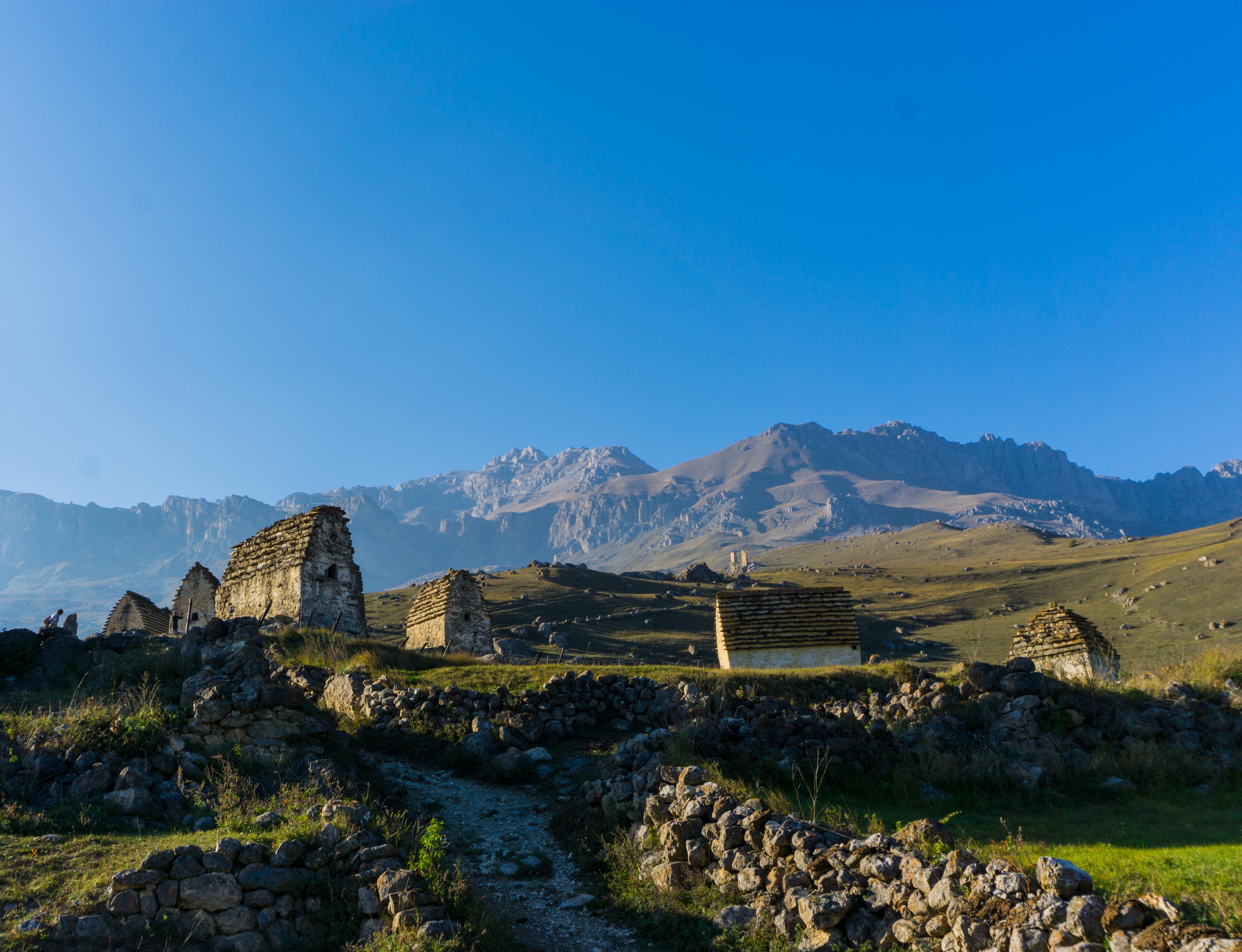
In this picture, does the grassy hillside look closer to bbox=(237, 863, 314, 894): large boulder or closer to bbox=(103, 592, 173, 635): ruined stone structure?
bbox=(103, 592, 173, 635): ruined stone structure

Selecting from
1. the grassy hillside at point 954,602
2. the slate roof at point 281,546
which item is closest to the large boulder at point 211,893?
the slate roof at point 281,546

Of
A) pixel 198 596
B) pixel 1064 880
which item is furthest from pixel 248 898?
pixel 198 596

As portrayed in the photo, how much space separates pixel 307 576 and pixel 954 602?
9020 cm

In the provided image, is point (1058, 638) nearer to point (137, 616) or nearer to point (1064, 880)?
point (1064, 880)

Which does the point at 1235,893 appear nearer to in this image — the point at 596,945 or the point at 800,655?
the point at 596,945

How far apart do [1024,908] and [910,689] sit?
11392 millimetres

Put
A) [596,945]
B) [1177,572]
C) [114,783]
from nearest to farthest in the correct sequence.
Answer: [596,945], [114,783], [1177,572]

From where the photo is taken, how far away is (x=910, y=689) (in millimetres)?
16359

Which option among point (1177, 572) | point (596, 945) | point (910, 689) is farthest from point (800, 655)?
point (1177, 572)

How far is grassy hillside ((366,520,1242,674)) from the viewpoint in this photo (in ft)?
197

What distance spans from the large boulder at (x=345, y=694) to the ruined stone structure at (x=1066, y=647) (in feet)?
60.6

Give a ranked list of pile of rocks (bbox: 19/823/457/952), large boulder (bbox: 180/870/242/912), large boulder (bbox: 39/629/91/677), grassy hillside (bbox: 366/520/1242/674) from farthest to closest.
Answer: grassy hillside (bbox: 366/520/1242/674)
large boulder (bbox: 39/629/91/677)
large boulder (bbox: 180/870/242/912)
pile of rocks (bbox: 19/823/457/952)

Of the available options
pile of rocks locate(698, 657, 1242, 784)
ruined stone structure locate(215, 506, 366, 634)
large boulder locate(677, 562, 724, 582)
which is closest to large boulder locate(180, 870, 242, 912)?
pile of rocks locate(698, 657, 1242, 784)

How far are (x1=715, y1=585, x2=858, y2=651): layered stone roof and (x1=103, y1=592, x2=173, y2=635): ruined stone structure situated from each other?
34731 mm
